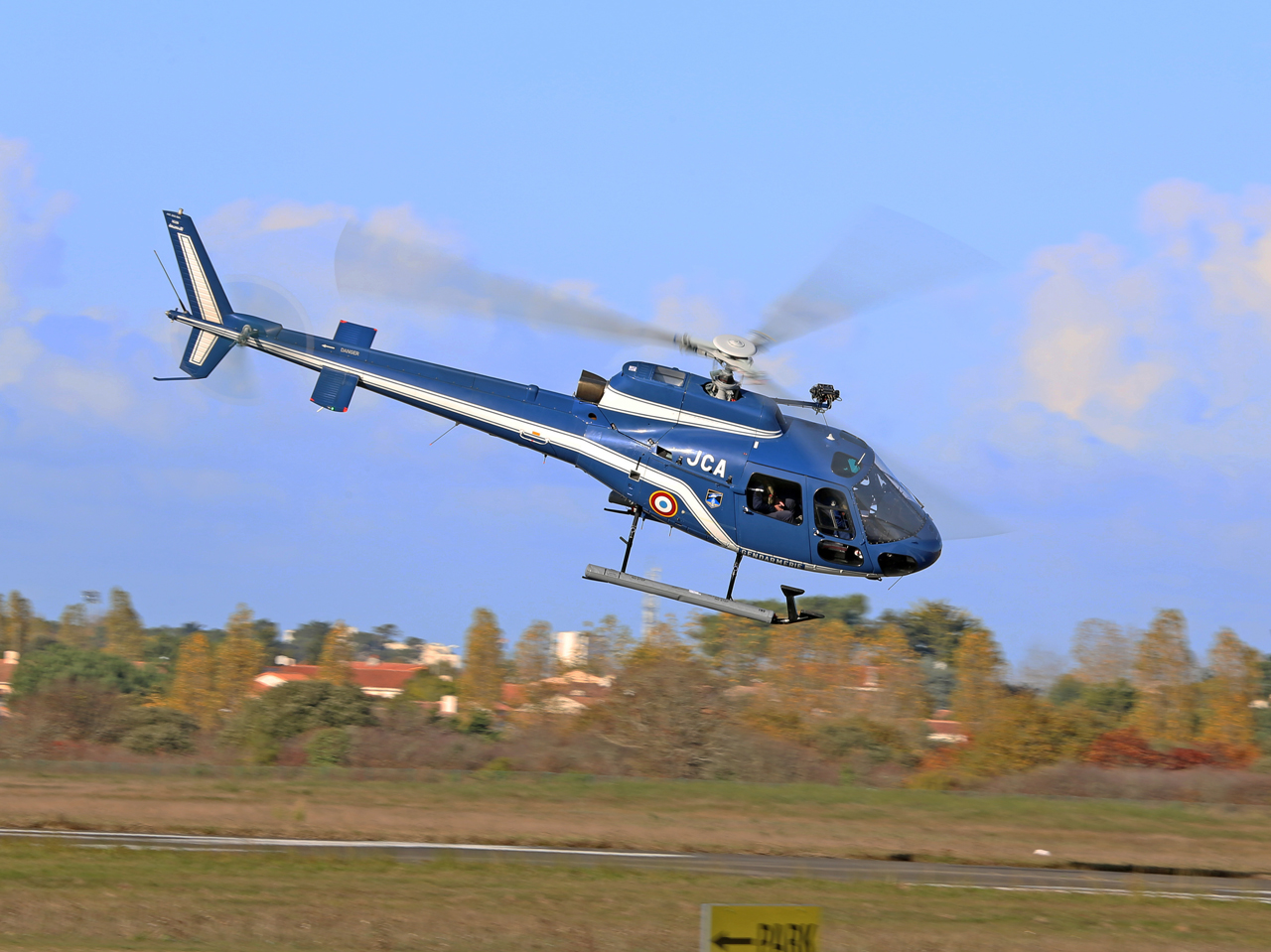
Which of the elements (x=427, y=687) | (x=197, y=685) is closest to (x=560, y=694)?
(x=427, y=687)

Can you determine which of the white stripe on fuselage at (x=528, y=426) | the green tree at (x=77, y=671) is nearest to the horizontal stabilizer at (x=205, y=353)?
the white stripe on fuselage at (x=528, y=426)

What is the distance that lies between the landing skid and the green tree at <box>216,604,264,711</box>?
57664 millimetres

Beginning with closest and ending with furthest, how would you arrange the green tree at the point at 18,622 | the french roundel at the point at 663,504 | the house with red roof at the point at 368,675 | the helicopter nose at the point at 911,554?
the helicopter nose at the point at 911,554 → the french roundel at the point at 663,504 → the house with red roof at the point at 368,675 → the green tree at the point at 18,622

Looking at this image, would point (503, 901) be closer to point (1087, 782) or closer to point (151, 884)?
point (151, 884)

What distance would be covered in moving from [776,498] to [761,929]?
37.4ft

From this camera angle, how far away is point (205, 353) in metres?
23.0

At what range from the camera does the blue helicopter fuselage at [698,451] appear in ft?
64.2

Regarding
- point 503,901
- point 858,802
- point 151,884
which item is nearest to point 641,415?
point 503,901

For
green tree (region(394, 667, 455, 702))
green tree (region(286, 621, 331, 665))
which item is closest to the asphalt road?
green tree (region(394, 667, 455, 702))

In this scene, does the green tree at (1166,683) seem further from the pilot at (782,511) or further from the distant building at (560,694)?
the pilot at (782,511)

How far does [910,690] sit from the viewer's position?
210ft

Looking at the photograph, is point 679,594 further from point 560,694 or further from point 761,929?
point 560,694

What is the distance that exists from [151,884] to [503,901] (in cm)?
651

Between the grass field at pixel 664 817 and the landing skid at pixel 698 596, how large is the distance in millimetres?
14010
